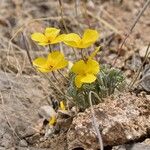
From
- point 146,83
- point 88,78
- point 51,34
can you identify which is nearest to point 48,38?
point 51,34

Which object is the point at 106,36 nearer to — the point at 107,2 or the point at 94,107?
the point at 107,2

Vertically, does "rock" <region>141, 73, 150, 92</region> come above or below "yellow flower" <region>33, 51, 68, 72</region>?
below

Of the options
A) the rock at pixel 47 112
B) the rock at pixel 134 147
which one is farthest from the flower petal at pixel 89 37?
the rock at pixel 47 112

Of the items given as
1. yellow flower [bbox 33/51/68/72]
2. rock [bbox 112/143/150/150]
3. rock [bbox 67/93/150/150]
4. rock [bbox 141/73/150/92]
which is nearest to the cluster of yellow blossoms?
yellow flower [bbox 33/51/68/72]

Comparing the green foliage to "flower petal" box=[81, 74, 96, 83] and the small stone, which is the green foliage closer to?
"flower petal" box=[81, 74, 96, 83]

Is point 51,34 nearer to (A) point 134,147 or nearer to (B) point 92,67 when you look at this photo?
(B) point 92,67

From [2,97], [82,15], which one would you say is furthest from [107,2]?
[2,97]

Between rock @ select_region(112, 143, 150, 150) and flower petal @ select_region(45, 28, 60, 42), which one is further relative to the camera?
flower petal @ select_region(45, 28, 60, 42)
